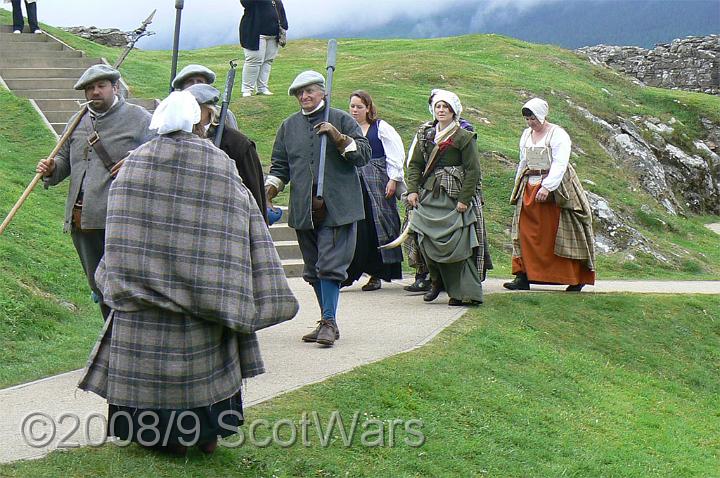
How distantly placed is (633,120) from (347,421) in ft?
64.3

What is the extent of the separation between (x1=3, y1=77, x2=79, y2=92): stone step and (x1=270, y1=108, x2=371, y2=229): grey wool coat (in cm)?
1100

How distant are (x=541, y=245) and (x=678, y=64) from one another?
2738cm

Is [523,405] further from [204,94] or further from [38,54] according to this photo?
[38,54]

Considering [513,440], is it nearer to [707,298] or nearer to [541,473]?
[541,473]

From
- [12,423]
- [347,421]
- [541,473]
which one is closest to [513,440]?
[541,473]

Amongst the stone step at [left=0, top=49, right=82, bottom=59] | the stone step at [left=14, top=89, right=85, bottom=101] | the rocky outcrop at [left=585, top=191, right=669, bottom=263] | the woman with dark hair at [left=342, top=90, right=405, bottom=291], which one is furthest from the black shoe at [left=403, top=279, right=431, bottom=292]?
the stone step at [left=0, top=49, right=82, bottom=59]

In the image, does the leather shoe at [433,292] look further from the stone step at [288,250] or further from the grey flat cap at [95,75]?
the grey flat cap at [95,75]

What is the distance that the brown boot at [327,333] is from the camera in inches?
344

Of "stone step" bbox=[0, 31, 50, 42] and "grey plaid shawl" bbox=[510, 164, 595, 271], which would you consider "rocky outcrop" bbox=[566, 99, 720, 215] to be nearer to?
"grey plaid shawl" bbox=[510, 164, 595, 271]

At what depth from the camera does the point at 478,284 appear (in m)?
10.9

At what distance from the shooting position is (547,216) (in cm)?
1201

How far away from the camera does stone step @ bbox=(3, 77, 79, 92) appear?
19000 millimetres

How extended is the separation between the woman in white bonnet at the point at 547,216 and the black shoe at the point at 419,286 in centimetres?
101

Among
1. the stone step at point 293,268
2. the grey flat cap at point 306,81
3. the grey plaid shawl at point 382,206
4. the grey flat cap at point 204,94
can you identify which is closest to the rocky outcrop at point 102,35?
the stone step at point 293,268
